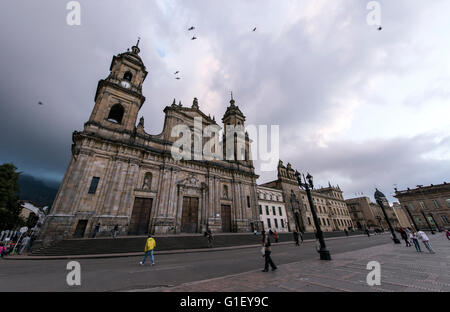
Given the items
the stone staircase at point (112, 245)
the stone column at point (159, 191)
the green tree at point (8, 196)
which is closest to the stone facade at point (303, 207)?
the stone staircase at point (112, 245)

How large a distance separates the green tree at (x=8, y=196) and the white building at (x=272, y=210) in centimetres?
3849

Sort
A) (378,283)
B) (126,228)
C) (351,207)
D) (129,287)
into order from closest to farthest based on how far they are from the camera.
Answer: (378,283)
(129,287)
(126,228)
(351,207)

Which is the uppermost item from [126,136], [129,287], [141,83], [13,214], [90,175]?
[141,83]

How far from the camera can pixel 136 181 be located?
67.6ft

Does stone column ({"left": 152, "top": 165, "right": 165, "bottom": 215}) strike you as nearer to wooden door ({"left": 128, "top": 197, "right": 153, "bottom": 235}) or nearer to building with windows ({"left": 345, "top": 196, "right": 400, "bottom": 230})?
wooden door ({"left": 128, "top": 197, "right": 153, "bottom": 235})

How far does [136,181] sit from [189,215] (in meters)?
8.26

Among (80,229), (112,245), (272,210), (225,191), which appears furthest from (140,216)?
(272,210)

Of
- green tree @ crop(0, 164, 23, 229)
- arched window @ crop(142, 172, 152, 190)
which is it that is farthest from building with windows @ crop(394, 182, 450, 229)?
green tree @ crop(0, 164, 23, 229)
